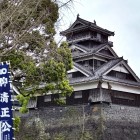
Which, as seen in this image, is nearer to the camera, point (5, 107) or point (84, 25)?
point (5, 107)

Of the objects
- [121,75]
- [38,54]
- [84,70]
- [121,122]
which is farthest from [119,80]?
[38,54]

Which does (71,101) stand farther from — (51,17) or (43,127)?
(51,17)

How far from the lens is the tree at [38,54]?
356 inches

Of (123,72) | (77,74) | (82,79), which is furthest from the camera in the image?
(123,72)

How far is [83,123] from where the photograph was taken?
2562 cm

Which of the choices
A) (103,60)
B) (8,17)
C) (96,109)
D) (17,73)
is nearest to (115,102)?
(96,109)

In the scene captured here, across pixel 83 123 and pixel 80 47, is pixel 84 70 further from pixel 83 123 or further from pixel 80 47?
pixel 83 123

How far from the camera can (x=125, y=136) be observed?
2644 cm

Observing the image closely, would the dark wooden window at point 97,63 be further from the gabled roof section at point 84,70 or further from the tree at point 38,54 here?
the tree at point 38,54

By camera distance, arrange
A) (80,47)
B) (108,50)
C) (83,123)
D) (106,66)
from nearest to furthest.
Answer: (83,123) < (106,66) < (80,47) < (108,50)

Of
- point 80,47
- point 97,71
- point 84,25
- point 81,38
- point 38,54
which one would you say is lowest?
point 38,54

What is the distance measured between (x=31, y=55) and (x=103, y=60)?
57.8 ft

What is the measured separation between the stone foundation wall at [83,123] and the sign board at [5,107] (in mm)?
18675

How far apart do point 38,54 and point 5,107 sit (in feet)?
16.1
